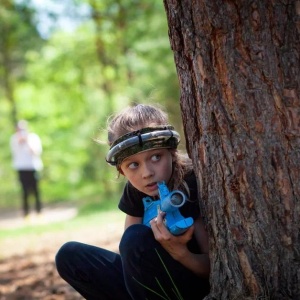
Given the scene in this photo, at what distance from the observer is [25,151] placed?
508 inches

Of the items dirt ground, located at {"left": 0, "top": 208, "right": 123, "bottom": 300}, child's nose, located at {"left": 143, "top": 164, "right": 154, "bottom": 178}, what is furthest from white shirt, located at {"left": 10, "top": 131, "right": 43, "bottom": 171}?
child's nose, located at {"left": 143, "top": 164, "right": 154, "bottom": 178}

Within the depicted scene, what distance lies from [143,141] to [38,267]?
368 centimetres

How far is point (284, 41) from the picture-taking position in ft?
6.88

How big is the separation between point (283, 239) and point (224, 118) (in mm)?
483

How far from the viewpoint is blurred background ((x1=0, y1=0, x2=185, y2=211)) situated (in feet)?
47.1

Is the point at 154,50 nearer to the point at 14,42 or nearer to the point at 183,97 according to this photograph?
the point at 14,42

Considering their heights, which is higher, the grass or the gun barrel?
the gun barrel

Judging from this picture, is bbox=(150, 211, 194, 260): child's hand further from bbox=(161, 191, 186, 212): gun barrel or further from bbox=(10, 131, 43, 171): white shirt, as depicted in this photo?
bbox=(10, 131, 43, 171): white shirt

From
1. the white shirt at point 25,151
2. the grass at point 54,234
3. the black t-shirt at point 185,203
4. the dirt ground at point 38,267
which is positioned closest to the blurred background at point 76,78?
the white shirt at point 25,151

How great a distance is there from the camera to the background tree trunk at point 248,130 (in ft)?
6.93

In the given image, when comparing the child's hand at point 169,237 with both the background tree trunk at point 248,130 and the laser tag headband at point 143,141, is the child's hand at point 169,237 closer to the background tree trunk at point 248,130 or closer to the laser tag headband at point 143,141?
the background tree trunk at point 248,130

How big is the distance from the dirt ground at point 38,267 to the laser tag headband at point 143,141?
1851 millimetres

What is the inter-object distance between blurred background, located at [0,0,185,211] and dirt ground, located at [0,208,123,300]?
429cm

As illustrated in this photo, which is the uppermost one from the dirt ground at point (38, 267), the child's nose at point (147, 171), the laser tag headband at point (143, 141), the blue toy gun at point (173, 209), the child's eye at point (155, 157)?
the laser tag headband at point (143, 141)
